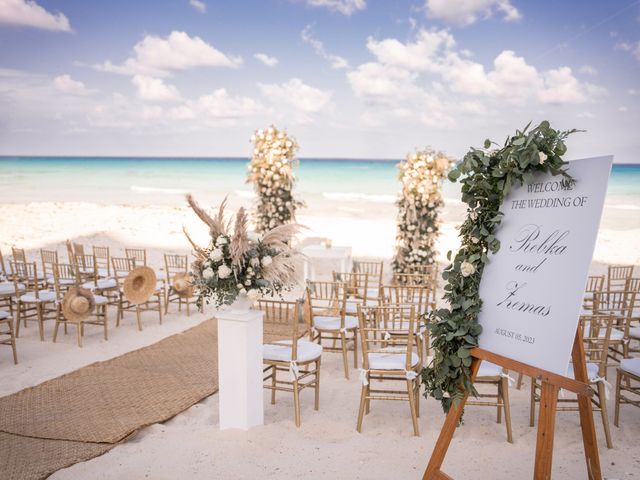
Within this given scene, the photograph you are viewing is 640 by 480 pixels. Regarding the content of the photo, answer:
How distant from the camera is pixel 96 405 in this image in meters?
4.10

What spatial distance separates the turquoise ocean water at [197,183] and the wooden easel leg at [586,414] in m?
19.2

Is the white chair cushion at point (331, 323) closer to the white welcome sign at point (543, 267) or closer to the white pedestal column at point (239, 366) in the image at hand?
the white pedestal column at point (239, 366)

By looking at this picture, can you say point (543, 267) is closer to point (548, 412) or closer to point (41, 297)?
point (548, 412)

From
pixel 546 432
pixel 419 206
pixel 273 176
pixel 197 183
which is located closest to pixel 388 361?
pixel 546 432

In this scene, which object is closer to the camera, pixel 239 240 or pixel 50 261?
pixel 239 240

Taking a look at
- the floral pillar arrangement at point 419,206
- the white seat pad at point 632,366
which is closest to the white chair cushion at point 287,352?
the white seat pad at point 632,366

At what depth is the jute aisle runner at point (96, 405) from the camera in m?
3.30

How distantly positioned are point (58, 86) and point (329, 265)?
24228mm

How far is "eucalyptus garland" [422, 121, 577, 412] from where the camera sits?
8.11 feet

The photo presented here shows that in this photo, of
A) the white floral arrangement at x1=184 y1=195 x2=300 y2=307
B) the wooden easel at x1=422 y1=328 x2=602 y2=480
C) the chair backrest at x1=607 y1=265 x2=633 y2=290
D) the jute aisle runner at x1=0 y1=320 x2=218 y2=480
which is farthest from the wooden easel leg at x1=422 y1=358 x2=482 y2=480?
the chair backrest at x1=607 y1=265 x2=633 y2=290

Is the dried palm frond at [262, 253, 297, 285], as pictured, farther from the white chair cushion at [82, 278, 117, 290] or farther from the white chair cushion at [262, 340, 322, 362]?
the white chair cushion at [82, 278, 117, 290]

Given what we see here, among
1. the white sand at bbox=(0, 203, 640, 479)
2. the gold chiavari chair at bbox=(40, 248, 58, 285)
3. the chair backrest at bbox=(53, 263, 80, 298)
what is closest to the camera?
the white sand at bbox=(0, 203, 640, 479)

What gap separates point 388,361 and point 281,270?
105cm

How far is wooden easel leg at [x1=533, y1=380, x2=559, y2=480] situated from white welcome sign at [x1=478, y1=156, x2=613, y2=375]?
113 millimetres
